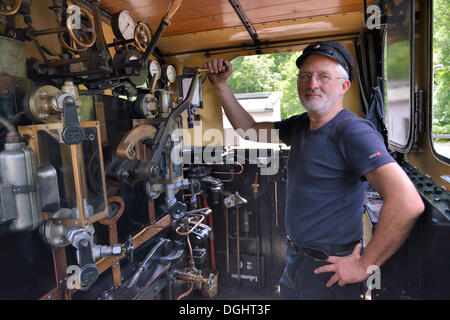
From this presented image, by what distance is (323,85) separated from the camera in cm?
138

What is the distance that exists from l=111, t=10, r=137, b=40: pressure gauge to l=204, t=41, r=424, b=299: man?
101 cm

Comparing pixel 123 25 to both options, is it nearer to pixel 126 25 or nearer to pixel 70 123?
pixel 126 25

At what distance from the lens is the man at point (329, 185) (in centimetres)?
120

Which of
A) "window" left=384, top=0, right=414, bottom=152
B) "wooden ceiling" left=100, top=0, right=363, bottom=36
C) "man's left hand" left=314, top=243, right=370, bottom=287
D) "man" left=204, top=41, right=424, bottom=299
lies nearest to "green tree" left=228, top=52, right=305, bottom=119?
"wooden ceiling" left=100, top=0, right=363, bottom=36

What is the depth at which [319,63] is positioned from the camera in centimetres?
138

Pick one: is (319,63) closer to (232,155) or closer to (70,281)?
(70,281)

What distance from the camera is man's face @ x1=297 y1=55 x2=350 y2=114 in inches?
54.1

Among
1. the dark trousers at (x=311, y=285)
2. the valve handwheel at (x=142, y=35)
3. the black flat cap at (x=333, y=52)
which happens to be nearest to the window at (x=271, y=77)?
the valve handwheel at (x=142, y=35)

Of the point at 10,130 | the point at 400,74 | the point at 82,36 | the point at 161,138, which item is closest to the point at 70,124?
the point at 10,130

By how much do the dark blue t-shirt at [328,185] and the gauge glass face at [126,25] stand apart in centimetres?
116

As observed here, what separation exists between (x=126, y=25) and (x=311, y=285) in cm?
173

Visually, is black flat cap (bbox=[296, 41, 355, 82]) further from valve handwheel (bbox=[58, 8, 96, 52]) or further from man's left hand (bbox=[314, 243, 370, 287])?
valve handwheel (bbox=[58, 8, 96, 52])

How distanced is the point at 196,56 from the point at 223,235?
2.01 metres

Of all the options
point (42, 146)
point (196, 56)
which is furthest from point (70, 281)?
point (196, 56)
